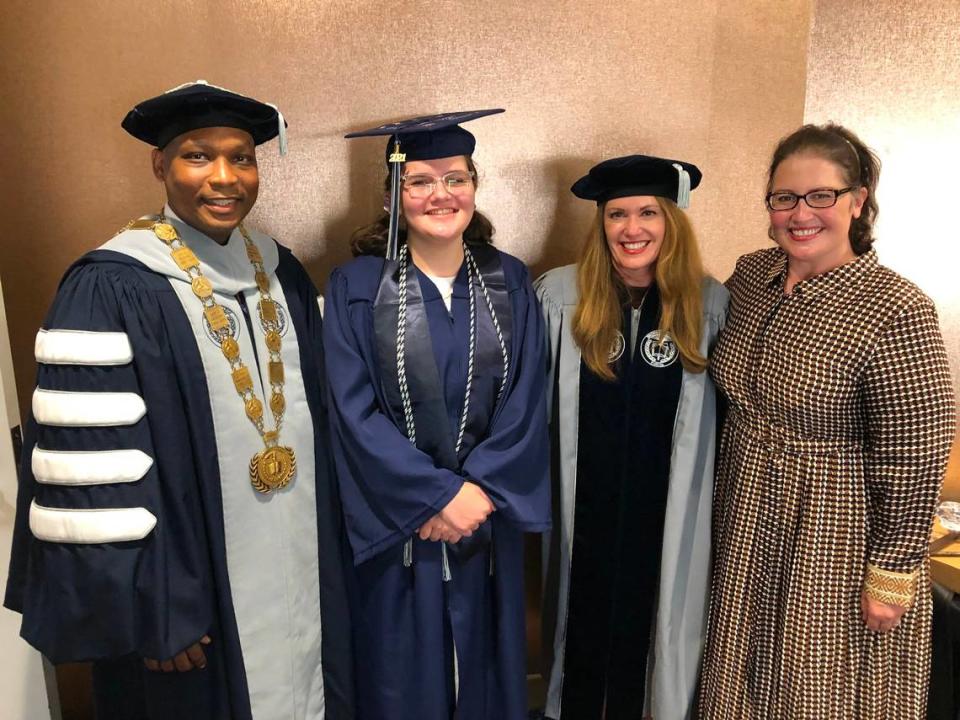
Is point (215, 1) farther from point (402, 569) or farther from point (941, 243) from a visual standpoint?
point (941, 243)

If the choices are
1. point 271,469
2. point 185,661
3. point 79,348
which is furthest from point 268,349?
point 185,661

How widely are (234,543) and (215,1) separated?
1.57m

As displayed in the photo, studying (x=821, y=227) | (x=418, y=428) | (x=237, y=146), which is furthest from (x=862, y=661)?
(x=237, y=146)

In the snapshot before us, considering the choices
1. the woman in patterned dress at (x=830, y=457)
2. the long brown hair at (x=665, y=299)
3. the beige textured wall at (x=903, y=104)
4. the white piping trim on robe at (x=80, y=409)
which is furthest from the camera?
the beige textured wall at (x=903, y=104)

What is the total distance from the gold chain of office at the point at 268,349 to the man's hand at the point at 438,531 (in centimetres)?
36

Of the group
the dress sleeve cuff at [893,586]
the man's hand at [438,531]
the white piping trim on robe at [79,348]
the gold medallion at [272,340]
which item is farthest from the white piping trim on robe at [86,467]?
the dress sleeve cuff at [893,586]

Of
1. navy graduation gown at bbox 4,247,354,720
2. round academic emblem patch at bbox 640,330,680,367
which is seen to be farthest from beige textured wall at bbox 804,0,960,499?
navy graduation gown at bbox 4,247,354,720

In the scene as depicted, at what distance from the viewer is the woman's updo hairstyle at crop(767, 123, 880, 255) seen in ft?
5.44

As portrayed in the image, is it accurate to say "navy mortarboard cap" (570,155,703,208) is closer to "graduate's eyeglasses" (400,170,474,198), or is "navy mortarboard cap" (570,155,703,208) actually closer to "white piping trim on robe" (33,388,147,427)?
"graduate's eyeglasses" (400,170,474,198)

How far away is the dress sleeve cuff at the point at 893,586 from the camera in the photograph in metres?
1.65

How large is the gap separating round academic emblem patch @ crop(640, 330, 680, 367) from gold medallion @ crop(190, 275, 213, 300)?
1145 millimetres

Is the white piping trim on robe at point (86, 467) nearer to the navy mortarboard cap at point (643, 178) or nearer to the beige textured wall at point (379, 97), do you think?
the beige textured wall at point (379, 97)

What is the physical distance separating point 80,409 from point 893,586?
1.93 m

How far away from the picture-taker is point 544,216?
238 centimetres
